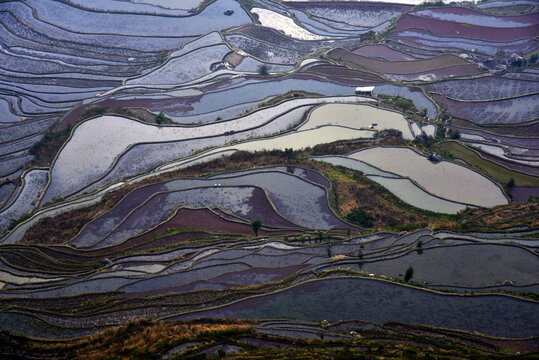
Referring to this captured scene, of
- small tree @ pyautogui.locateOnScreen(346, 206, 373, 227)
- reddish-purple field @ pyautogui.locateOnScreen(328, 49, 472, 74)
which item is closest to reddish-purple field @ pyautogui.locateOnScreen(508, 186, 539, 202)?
small tree @ pyautogui.locateOnScreen(346, 206, 373, 227)

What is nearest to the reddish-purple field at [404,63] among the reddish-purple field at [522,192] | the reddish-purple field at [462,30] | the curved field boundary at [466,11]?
the reddish-purple field at [462,30]

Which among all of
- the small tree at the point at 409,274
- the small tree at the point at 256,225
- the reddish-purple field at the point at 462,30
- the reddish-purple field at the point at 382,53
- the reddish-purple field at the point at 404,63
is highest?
the reddish-purple field at the point at 462,30

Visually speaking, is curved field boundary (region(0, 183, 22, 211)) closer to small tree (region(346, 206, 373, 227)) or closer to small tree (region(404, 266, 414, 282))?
small tree (region(346, 206, 373, 227))

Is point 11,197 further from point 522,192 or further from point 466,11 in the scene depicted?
point 466,11

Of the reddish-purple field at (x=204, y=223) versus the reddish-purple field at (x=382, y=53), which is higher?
the reddish-purple field at (x=382, y=53)

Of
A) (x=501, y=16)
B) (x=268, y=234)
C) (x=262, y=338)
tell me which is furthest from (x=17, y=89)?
(x=501, y=16)

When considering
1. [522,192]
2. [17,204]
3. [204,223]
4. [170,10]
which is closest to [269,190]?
[204,223]

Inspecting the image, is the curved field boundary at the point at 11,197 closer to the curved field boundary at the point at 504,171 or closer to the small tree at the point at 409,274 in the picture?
the small tree at the point at 409,274
